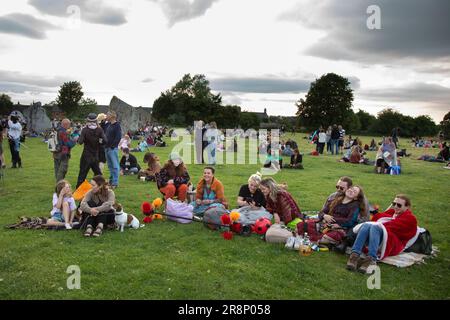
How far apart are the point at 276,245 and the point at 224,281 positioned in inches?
77.5

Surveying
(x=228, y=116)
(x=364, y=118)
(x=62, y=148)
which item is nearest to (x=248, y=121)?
(x=228, y=116)

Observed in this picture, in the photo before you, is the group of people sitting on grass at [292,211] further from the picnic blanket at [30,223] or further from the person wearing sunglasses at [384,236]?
the picnic blanket at [30,223]

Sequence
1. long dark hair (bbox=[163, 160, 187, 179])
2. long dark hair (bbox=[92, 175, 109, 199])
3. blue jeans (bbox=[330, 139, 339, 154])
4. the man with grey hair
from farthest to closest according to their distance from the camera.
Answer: blue jeans (bbox=[330, 139, 339, 154])
the man with grey hair
long dark hair (bbox=[163, 160, 187, 179])
long dark hair (bbox=[92, 175, 109, 199])

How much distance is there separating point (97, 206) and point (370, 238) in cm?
532

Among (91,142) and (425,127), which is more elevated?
(425,127)

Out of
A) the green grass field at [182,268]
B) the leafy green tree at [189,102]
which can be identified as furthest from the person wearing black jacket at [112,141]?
the leafy green tree at [189,102]

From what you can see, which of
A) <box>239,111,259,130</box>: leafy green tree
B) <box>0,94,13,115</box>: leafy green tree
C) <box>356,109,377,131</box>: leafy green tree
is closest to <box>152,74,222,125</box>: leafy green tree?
<box>239,111,259,130</box>: leafy green tree

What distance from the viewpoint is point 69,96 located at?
88.5 metres

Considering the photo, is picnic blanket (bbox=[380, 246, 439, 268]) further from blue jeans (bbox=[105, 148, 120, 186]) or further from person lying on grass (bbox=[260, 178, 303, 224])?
blue jeans (bbox=[105, 148, 120, 186])

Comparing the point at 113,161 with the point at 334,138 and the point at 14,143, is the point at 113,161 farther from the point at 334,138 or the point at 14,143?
the point at 334,138

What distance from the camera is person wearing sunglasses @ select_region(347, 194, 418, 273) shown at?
6.36 metres

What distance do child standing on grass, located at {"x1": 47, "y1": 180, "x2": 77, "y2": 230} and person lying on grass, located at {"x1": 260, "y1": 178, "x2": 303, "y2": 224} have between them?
4114 mm

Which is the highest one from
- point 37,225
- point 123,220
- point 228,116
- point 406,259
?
point 228,116

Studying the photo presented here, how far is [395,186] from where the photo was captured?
47.9ft
